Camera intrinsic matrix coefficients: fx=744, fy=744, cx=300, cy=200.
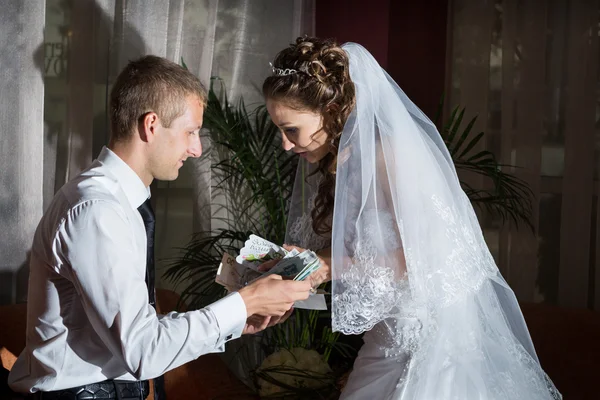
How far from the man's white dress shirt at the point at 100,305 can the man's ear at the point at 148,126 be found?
4.1 inches

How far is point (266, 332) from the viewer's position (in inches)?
170

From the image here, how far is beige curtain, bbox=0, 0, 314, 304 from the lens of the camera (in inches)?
139

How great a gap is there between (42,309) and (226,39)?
2639 mm

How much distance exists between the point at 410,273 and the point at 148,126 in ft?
3.07

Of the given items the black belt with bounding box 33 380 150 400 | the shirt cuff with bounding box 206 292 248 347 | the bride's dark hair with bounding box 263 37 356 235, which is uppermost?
the bride's dark hair with bounding box 263 37 356 235

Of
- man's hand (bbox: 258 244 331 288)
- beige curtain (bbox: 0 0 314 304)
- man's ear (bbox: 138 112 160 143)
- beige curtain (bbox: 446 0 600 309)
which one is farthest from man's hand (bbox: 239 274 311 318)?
beige curtain (bbox: 446 0 600 309)

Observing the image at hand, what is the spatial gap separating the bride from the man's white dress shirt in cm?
54

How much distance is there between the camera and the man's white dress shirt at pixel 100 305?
1.85 m

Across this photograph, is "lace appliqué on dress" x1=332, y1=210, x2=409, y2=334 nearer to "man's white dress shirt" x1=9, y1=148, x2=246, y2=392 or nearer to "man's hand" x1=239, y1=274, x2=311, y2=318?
"man's hand" x1=239, y1=274, x2=311, y2=318

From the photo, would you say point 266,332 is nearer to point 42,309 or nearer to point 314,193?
point 314,193

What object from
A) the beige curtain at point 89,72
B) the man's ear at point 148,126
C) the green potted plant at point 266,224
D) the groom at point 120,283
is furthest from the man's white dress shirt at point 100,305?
the green potted plant at point 266,224

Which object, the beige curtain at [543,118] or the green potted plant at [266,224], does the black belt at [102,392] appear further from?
the beige curtain at [543,118]

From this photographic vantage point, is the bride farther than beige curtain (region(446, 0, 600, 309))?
No

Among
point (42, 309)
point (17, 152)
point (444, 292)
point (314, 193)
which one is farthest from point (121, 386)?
point (17, 152)
